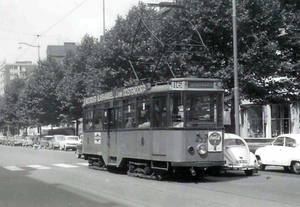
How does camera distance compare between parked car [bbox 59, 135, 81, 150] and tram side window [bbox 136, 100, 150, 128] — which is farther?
parked car [bbox 59, 135, 81, 150]

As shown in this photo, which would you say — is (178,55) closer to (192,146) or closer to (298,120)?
(192,146)

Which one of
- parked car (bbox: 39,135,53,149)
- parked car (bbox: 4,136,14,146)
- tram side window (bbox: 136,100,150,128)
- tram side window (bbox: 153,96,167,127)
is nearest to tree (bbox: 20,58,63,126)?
parked car (bbox: 39,135,53,149)

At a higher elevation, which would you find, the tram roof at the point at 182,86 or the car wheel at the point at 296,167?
the tram roof at the point at 182,86

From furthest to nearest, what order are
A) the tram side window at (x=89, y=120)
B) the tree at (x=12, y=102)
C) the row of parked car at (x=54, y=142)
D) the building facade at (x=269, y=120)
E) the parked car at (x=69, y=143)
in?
the tree at (x=12, y=102), the row of parked car at (x=54, y=142), the parked car at (x=69, y=143), the building facade at (x=269, y=120), the tram side window at (x=89, y=120)

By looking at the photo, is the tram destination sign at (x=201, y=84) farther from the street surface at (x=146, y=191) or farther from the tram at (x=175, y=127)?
the street surface at (x=146, y=191)

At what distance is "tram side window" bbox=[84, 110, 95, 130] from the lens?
19500 millimetres

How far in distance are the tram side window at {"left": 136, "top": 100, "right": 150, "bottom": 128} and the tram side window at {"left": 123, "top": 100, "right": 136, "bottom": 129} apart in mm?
379

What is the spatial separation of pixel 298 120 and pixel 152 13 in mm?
13284

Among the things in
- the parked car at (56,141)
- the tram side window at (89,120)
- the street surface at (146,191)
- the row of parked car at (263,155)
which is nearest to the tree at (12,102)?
the parked car at (56,141)

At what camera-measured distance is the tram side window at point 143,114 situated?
1481cm

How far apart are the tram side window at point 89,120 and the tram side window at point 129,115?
346 centimetres

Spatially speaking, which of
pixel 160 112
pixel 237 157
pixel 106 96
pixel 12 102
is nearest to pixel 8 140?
pixel 12 102

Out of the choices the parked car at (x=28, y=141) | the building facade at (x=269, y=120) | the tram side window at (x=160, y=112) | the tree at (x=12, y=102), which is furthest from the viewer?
the tree at (x=12, y=102)

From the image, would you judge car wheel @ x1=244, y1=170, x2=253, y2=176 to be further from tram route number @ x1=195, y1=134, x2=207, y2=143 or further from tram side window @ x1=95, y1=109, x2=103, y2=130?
tram side window @ x1=95, y1=109, x2=103, y2=130
